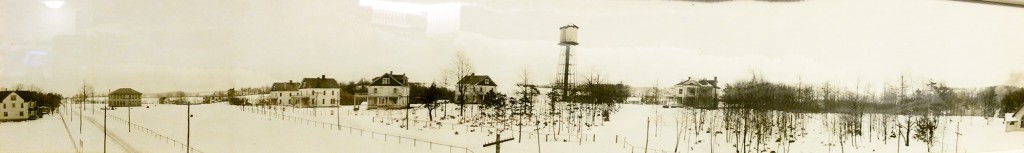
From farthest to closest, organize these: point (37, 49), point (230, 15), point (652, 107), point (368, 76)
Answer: point (652, 107)
point (368, 76)
point (230, 15)
point (37, 49)

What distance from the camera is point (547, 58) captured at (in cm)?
278

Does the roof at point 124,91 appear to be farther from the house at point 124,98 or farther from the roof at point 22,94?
the roof at point 22,94

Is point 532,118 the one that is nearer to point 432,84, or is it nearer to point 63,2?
point 432,84

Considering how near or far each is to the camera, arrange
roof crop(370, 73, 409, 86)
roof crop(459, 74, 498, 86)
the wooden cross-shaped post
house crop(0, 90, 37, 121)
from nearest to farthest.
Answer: house crop(0, 90, 37, 121), roof crop(370, 73, 409, 86), roof crop(459, 74, 498, 86), the wooden cross-shaped post

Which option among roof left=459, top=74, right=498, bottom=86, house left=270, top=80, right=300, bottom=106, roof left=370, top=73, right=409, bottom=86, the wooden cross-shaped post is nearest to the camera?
house left=270, top=80, right=300, bottom=106

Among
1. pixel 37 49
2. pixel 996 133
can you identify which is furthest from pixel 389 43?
pixel 996 133

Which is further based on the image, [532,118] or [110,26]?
[532,118]

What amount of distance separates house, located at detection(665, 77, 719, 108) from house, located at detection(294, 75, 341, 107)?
4.60ft

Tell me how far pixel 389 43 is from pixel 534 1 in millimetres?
607

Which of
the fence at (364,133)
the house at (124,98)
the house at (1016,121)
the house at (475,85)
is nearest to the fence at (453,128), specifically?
the fence at (364,133)

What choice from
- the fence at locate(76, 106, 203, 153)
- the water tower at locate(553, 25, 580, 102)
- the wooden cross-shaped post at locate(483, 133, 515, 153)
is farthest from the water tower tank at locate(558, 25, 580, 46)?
the fence at locate(76, 106, 203, 153)

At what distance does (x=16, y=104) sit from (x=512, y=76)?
1632 millimetres

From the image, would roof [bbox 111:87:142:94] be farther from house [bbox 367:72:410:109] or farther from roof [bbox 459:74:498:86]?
roof [bbox 459:74:498:86]

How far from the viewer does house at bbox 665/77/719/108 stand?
3020 millimetres
